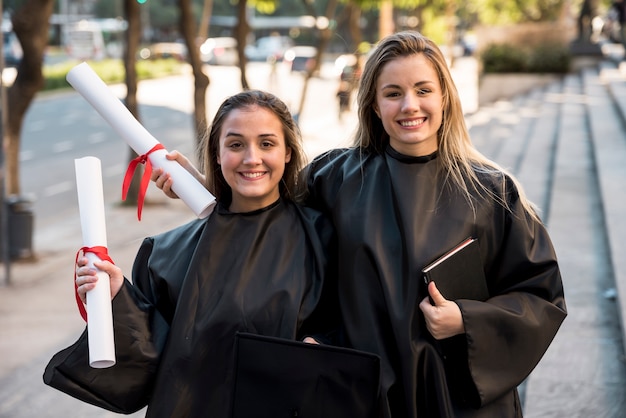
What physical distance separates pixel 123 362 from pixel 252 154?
673 millimetres

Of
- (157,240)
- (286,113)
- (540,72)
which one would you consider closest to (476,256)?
(286,113)

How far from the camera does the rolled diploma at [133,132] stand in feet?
7.94

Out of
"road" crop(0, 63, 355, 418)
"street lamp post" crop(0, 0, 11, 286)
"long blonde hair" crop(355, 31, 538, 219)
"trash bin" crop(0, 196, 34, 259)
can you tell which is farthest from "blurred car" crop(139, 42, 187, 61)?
"long blonde hair" crop(355, 31, 538, 219)

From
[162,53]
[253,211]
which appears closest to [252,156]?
[253,211]

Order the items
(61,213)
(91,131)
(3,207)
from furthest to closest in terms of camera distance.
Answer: (91,131) → (61,213) → (3,207)

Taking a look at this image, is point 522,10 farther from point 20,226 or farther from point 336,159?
point 336,159

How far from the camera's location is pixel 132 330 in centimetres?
247

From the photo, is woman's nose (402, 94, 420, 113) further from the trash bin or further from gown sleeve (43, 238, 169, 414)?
the trash bin

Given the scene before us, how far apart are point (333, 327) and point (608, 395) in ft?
6.21

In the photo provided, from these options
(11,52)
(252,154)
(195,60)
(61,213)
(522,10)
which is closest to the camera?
(252,154)

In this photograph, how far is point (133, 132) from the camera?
2.47m

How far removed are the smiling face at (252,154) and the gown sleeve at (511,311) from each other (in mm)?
619

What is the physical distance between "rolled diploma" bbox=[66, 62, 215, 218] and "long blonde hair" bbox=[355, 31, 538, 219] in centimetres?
55

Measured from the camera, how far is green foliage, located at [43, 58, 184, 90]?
112ft
